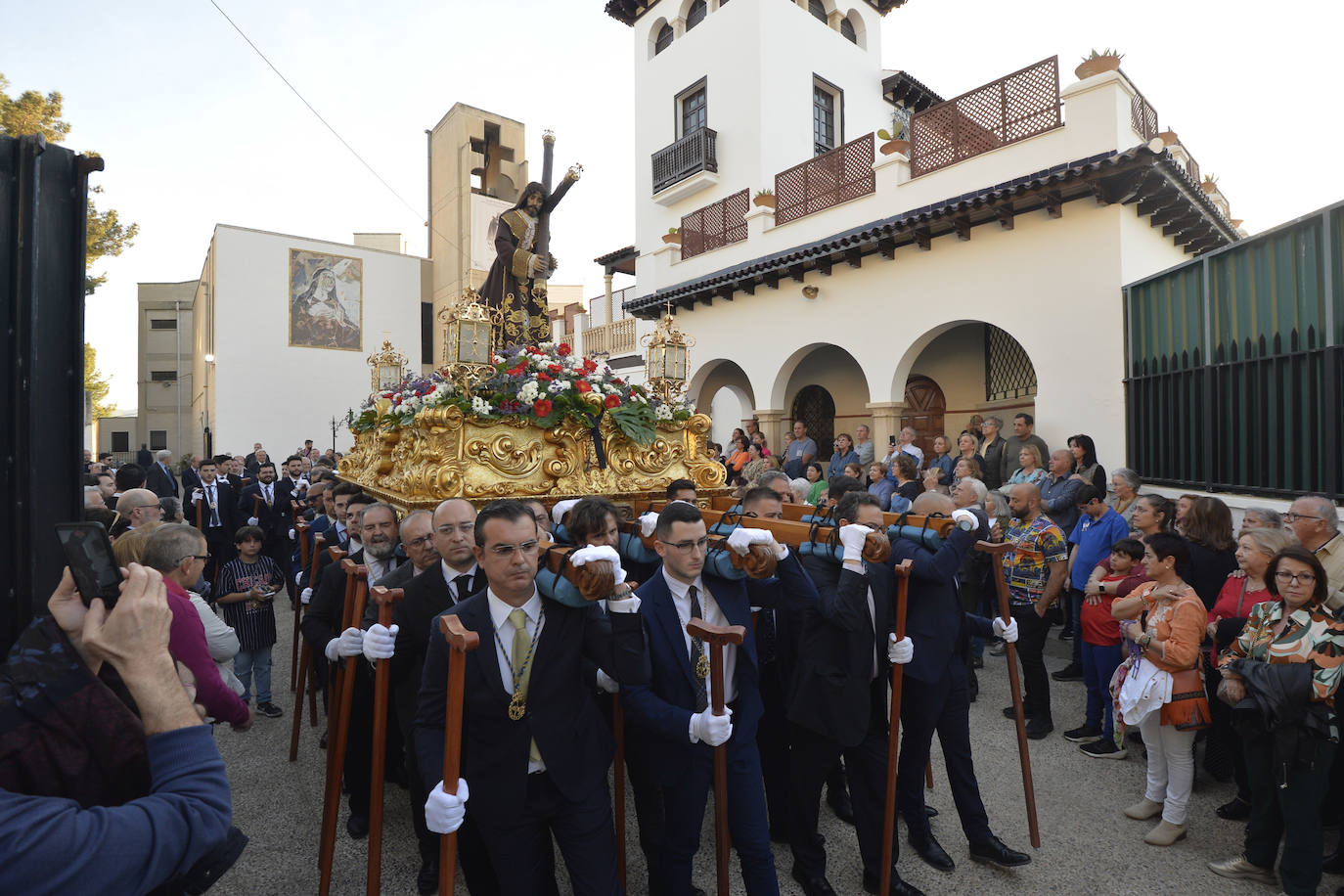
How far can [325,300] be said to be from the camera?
26.4m

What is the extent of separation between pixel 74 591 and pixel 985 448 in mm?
9254

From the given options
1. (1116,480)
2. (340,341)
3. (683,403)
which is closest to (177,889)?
(683,403)

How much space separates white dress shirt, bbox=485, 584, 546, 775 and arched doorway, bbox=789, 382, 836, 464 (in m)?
12.5

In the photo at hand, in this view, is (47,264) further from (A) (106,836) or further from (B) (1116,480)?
(B) (1116,480)

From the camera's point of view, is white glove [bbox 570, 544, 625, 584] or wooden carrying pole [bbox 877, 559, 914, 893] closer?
white glove [bbox 570, 544, 625, 584]

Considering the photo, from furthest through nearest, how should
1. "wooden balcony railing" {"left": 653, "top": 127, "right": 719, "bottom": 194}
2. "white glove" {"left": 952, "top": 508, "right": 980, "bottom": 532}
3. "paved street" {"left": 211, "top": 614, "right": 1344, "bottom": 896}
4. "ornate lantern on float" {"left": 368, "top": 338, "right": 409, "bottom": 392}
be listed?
"wooden balcony railing" {"left": 653, "top": 127, "right": 719, "bottom": 194} < "ornate lantern on float" {"left": 368, "top": 338, "right": 409, "bottom": 392} < "white glove" {"left": 952, "top": 508, "right": 980, "bottom": 532} < "paved street" {"left": 211, "top": 614, "right": 1344, "bottom": 896}

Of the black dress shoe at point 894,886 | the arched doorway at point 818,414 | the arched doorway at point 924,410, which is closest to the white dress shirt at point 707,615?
the black dress shoe at point 894,886

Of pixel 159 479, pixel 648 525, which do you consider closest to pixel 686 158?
pixel 159 479

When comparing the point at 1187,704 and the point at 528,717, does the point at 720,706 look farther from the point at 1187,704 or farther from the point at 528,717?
the point at 1187,704

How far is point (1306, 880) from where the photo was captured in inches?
123

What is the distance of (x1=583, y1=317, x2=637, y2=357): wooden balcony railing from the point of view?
1888 cm

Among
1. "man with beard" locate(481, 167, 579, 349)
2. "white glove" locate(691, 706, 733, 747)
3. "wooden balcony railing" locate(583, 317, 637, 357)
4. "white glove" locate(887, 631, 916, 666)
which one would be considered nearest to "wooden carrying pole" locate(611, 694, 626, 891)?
"white glove" locate(691, 706, 733, 747)

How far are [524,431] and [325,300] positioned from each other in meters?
24.9

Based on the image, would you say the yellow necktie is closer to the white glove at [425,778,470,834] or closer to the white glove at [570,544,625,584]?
the white glove at [425,778,470,834]
